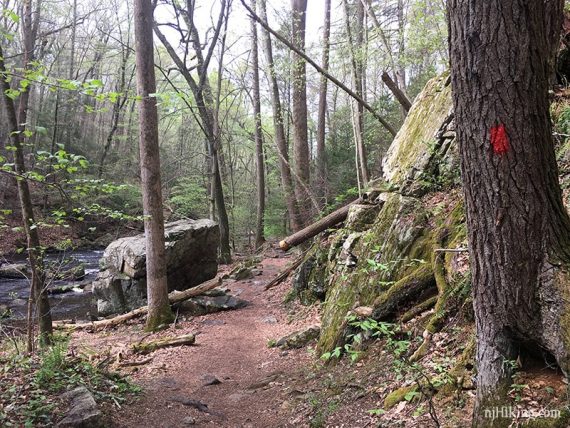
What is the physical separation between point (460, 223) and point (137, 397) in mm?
4580

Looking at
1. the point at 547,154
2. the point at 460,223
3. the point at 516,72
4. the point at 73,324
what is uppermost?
the point at 516,72

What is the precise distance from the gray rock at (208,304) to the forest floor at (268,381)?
21.3 inches

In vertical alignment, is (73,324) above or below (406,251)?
below

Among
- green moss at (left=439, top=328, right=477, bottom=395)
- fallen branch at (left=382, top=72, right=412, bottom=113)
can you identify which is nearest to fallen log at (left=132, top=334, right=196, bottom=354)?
green moss at (left=439, top=328, right=477, bottom=395)

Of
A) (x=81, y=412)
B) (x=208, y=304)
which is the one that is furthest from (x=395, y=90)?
(x=81, y=412)

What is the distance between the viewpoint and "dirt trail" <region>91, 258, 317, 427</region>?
476cm

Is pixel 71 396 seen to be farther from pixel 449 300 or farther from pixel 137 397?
pixel 449 300

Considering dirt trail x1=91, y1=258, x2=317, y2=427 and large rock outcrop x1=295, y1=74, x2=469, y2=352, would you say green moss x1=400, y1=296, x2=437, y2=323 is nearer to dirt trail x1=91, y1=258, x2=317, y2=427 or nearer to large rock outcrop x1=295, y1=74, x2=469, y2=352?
large rock outcrop x1=295, y1=74, x2=469, y2=352

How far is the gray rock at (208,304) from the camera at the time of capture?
999 centimetres

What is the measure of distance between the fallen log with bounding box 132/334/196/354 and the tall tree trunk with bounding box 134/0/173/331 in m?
1.05

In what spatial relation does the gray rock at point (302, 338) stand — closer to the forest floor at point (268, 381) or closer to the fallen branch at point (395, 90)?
the forest floor at point (268, 381)

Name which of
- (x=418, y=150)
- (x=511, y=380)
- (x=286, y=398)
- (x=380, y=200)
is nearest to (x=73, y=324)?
(x=286, y=398)

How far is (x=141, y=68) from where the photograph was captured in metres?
8.14

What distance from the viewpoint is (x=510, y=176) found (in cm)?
222
